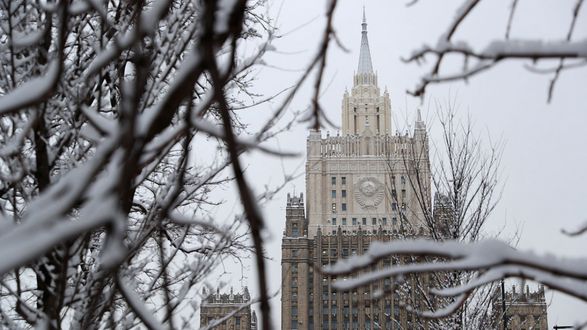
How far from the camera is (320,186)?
72875 mm

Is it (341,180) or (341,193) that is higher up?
(341,180)

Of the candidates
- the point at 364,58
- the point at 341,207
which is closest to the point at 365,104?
the point at 364,58

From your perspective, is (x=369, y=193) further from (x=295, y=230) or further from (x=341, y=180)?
(x=295, y=230)

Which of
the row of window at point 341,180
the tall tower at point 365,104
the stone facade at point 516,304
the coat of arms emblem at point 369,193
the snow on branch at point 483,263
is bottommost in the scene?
the stone facade at point 516,304

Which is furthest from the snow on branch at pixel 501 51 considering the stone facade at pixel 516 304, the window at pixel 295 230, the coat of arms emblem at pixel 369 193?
the coat of arms emblem at pixel 369 193

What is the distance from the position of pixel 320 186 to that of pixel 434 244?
7148 centimetres

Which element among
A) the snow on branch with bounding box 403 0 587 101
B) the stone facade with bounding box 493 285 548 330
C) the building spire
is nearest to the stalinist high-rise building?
the building spire

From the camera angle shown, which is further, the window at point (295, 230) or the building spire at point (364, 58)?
the building spire at point (364, 58)

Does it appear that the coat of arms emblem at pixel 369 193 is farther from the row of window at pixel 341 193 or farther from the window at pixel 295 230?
the window at pixel 295 230

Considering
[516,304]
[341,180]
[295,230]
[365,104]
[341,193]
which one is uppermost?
[365,104]

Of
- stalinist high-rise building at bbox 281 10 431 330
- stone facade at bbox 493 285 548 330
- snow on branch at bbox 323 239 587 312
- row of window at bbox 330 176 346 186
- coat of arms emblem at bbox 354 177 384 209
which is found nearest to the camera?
snow on branch at bbox 323 239 587 312

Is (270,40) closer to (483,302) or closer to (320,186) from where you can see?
(483,302)

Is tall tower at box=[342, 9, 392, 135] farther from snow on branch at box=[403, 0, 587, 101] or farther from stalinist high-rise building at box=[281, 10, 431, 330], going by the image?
snow on branch at box=[403, 0, 587, 101]

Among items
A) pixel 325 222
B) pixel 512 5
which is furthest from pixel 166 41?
pixel 325 222
